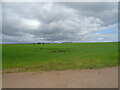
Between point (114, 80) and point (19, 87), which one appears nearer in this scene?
point (19, 87)

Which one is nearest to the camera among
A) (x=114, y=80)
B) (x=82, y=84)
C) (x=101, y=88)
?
(x=101, y=88)

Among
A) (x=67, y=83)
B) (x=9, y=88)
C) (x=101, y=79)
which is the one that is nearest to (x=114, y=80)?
(x=101, y=79)

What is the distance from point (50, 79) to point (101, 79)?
2282 mm

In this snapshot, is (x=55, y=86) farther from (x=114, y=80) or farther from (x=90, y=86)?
(x=114, y=80)

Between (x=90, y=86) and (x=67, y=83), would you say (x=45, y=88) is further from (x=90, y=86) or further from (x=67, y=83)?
(x=90, y=86)

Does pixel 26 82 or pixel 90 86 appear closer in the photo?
pixel 90 86

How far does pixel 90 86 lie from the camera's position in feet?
15.2

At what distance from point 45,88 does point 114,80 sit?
118 inches

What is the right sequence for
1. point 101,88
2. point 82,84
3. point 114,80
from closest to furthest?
point 101,88
point 82,84
point 114,80

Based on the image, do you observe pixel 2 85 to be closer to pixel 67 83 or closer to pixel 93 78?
pixel 67 83

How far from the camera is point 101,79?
532 centimetres

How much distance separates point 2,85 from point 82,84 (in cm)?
345

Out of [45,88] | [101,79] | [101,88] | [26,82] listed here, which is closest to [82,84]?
[101,88]

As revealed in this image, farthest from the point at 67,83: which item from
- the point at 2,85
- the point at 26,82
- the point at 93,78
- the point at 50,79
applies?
the point at 2,85
